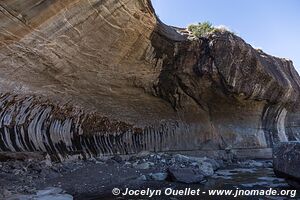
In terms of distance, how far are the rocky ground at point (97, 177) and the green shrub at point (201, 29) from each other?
5.02 metres

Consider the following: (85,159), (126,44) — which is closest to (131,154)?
(85,159)

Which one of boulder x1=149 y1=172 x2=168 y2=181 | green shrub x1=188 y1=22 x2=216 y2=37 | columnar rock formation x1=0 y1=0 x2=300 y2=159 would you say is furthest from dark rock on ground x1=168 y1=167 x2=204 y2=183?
green shrub x1=188 y1=22 x2=216 y2=37

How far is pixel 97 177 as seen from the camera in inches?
375

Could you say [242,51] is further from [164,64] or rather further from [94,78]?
[94,78]

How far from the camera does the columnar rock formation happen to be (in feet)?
26.9

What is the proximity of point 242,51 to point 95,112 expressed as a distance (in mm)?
6546

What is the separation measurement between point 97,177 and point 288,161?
514cm

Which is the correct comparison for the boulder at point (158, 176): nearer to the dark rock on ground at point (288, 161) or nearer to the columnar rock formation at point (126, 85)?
the columnar rock formation at point (126, 85)

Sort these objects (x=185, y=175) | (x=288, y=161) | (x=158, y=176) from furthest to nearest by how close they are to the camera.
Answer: (x=158, y=176) < (x=185, y=175) < (x=288, y=161)

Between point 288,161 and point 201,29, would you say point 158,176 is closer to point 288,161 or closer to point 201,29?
point 288,161

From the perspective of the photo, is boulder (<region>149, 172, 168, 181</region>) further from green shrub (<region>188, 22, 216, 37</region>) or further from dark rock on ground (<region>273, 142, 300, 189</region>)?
green shrub (<region>188, 22, 216, 37</region>)

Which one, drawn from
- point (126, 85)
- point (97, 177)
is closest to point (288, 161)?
point (97, 177)

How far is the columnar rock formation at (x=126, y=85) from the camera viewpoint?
8.20 metres

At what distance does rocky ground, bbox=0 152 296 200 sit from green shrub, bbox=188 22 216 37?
502 centimetres
